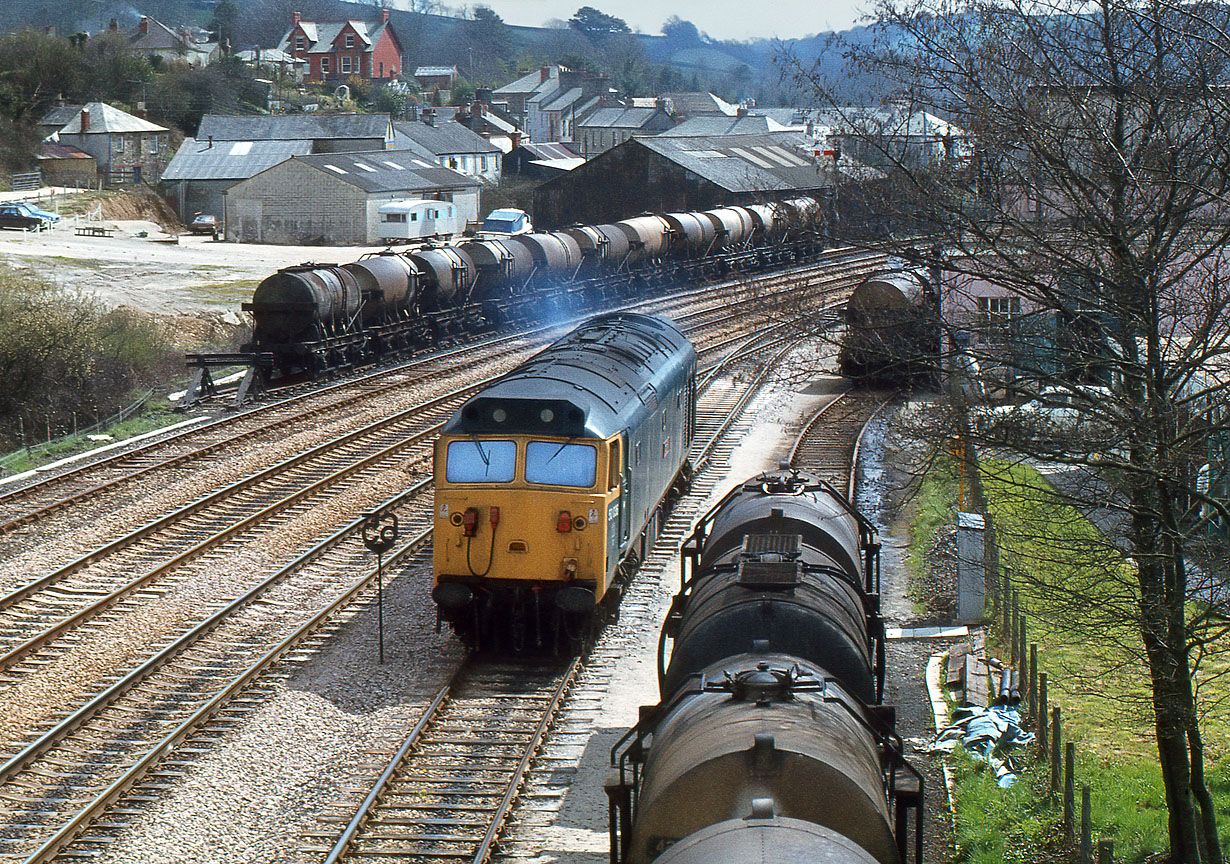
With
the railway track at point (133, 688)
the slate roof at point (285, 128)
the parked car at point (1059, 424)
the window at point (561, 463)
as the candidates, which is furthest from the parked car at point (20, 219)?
the parked car at point (1059, 424)

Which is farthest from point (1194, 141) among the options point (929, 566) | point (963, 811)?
point (929, 566)

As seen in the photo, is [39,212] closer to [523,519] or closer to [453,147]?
[453,147]

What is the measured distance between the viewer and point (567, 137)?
142125mm

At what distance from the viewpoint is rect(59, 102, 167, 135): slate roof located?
80.0m

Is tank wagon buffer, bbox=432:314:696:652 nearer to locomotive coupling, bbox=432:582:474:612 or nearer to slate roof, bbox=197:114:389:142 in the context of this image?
locomotive coupling, bbox=432:582:474:612

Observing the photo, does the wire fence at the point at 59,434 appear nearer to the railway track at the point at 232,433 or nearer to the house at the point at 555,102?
the railway track at the point at 232,433

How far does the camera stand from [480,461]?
536 inches

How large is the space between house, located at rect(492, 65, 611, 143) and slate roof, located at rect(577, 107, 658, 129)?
50.3 feet

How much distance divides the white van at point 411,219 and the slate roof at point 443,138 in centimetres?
1806

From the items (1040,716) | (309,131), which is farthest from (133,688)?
(309,131)

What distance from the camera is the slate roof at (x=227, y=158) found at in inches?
2908

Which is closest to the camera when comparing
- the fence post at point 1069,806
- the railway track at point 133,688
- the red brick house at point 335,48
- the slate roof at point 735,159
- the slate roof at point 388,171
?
the fence post at point 1069,806

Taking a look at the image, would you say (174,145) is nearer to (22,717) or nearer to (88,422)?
(88,422)

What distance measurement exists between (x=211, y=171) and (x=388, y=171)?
36.3 ft
